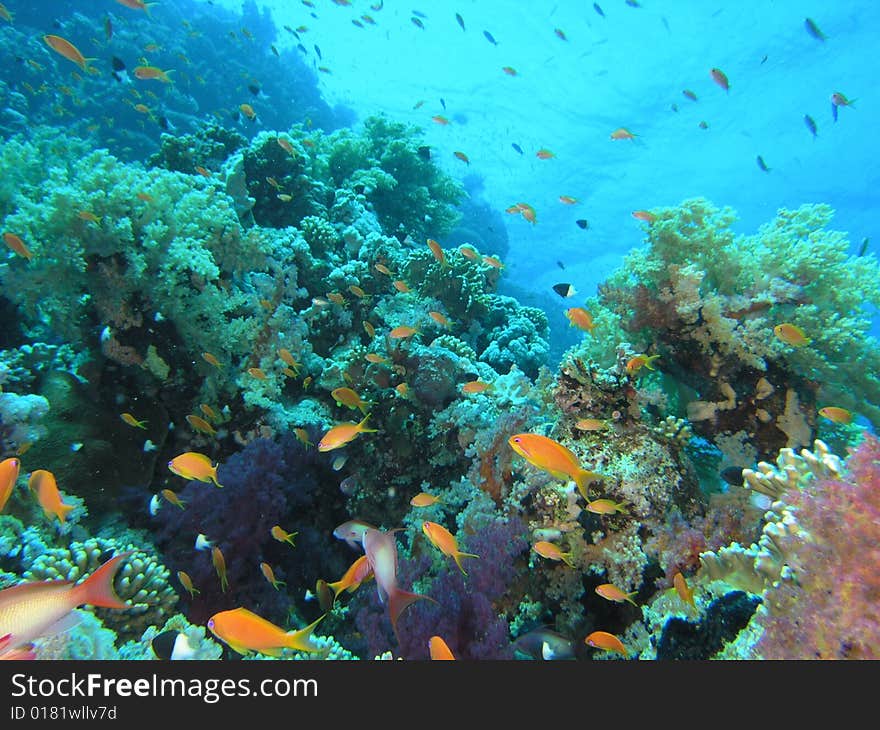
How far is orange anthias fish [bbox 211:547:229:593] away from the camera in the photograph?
398cm

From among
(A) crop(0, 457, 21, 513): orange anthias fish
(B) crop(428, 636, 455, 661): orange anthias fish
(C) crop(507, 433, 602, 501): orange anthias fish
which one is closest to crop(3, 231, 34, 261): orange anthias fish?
(A) crop(0, 457, 21, 513): orange anthias fish

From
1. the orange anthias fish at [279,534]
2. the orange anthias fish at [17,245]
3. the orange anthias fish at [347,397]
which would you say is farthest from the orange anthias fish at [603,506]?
the orange anthias fish at [17,245]

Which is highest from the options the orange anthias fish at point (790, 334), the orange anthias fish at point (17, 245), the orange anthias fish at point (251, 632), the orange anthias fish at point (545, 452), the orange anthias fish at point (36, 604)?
the orange anthias fish at point (17, 245)

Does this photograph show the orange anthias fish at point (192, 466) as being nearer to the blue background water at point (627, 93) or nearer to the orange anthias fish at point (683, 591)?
the orange anthias fish at point (683, 591)

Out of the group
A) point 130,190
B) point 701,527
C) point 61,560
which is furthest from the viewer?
point 130,190

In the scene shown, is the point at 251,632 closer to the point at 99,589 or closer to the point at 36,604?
the point at 99,589

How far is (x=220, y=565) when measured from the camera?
3.99 meters

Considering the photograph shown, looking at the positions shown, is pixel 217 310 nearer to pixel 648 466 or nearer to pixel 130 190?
pixel 130 190

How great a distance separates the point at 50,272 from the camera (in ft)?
15.1

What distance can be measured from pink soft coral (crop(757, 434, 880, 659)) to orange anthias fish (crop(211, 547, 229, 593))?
4093 millimetres

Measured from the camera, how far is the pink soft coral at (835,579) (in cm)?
199

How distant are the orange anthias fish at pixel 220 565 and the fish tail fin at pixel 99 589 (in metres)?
2.00

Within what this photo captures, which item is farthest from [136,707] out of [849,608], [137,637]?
[849,608]

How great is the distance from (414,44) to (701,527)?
4076cm
